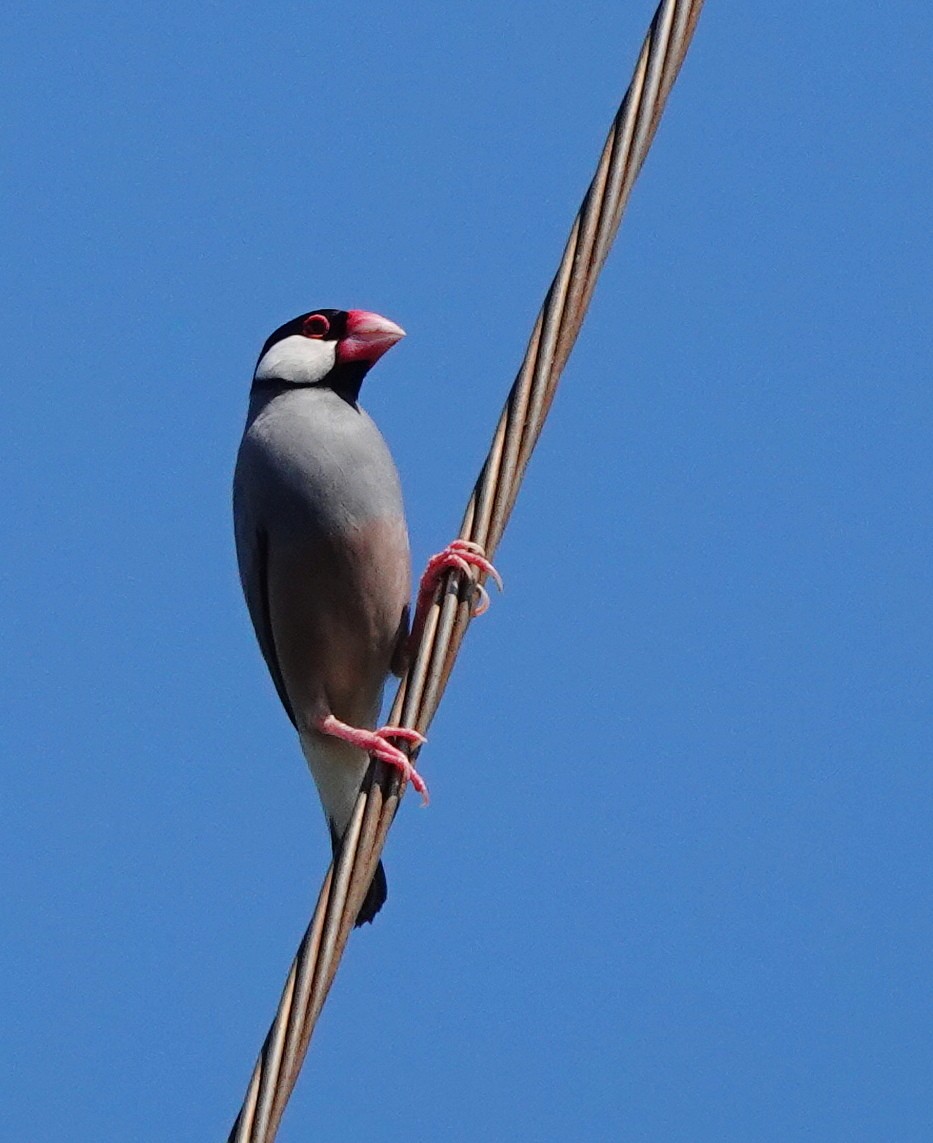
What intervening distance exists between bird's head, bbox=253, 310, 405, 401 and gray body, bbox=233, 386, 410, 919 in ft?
0.68

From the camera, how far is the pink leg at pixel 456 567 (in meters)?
3.07

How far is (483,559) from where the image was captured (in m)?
3.06

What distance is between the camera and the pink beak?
5488 millimetres

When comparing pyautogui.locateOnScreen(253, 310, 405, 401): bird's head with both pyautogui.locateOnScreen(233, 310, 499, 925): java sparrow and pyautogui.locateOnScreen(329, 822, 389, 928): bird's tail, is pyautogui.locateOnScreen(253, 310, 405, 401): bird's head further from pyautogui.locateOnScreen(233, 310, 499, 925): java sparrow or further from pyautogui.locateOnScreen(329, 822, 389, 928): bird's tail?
pyautogui.locateOnScreen(329, 822, 389, 928): bird's tail

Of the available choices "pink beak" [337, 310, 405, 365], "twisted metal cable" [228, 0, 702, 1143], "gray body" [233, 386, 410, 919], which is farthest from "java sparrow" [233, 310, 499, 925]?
"twisted metal cable" [228, 0, 702, 1143]

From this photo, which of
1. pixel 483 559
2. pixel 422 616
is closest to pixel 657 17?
pixel 483 559

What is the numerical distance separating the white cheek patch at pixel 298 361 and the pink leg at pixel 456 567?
947 millimetres

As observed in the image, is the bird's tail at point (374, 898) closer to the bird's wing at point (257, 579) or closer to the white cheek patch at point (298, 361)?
the bird's wing at point (257, 579)

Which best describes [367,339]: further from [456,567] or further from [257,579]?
[456,567]

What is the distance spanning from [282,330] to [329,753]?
1413mm

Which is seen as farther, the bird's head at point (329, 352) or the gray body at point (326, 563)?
the bird's head at point (329, 352)

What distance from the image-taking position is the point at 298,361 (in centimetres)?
548

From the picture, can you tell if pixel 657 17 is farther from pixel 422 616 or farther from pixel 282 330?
pixel 282 330

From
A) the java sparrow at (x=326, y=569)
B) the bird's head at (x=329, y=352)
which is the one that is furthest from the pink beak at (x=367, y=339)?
the java sparrow at (x=326, y=569)
